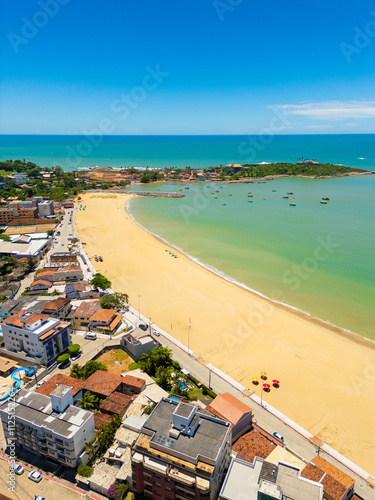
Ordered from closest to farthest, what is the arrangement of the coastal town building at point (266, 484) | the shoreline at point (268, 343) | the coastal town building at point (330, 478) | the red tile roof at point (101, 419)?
the coastal town building at point (266, 484)
the coastal town building at point (330, 478)
the red tile roof at point (101, 419)
the shoreline at point (268, 343)

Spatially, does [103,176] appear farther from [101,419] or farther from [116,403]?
[101,419]

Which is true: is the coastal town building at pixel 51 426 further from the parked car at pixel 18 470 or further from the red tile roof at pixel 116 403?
the red tile roof at pixel 116 403

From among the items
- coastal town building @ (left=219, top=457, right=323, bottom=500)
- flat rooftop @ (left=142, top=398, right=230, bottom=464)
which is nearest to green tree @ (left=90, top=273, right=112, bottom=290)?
flat rooftop @ (left=142, top=398, right=230, bottom=464)

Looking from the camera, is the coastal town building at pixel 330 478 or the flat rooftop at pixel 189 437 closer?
the flat rooftop at pixel 189 437

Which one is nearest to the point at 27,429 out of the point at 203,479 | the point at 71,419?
the point at 71,419

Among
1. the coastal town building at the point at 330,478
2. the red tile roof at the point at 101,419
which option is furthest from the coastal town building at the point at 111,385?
the coastal town building at the point at 330,478

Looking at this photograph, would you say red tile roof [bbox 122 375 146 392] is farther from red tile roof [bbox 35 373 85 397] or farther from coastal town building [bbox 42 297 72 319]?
coastal town building [bbox 42 297 72 319]
